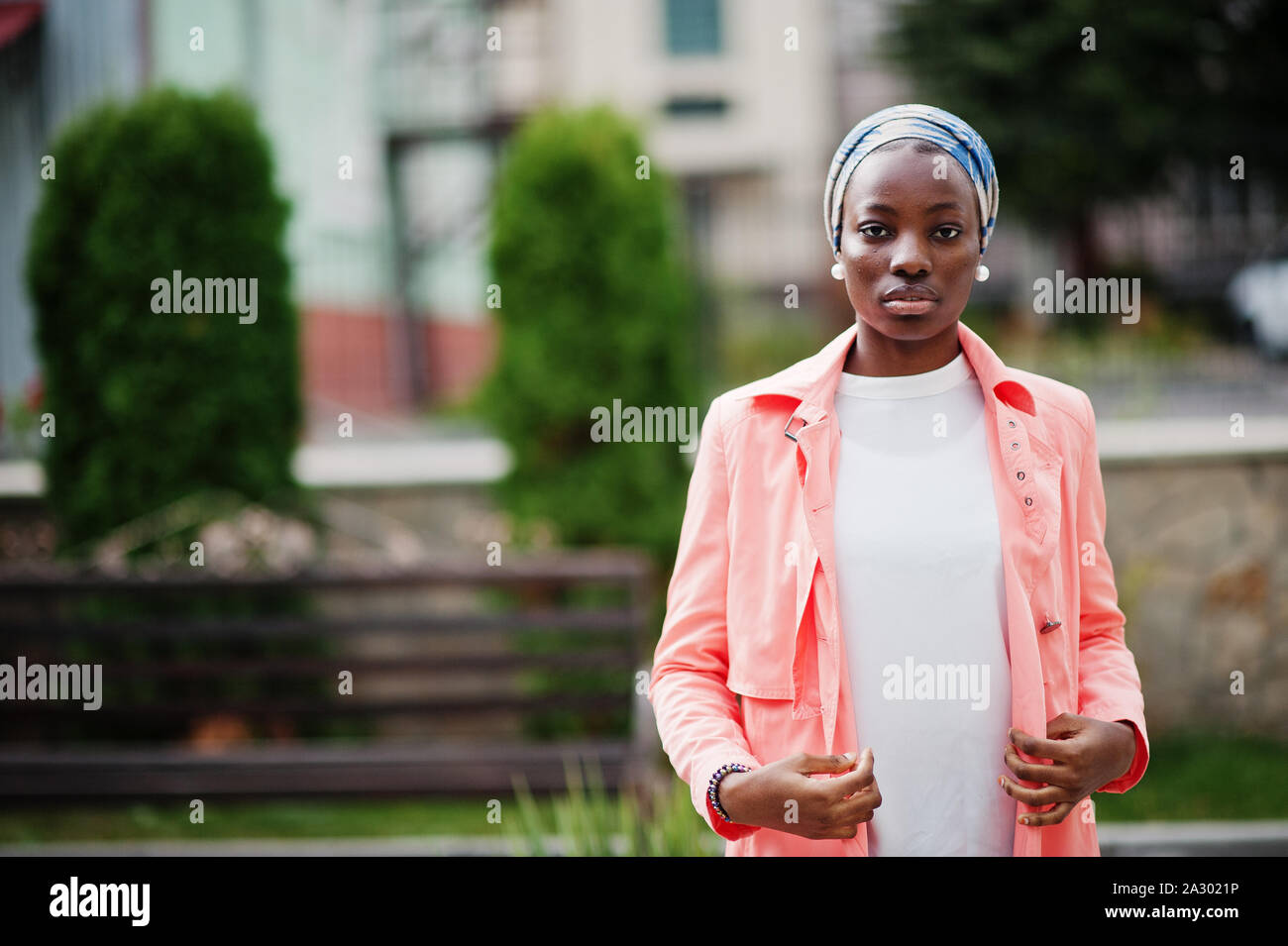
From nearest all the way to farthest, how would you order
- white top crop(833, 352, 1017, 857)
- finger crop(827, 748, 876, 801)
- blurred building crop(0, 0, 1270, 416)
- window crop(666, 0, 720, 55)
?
finger crop(827, 748, 876, 801)
white top crop(833, 352, 1017, 857)
blurred building crop(0, 0, 1270, 416)
window crop(666, 0, 720, 55)

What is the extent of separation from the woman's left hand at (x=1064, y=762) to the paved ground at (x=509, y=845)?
175cm

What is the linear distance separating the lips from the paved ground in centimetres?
208

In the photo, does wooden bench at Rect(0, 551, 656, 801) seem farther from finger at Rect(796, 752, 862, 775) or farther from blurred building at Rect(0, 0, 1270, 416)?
finger at Rect(796, 752, 862, 775)

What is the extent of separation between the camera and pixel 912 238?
1.46 meters

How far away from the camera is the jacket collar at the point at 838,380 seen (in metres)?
1.56

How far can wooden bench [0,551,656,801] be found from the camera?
4301mm

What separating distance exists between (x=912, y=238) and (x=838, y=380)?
233mm

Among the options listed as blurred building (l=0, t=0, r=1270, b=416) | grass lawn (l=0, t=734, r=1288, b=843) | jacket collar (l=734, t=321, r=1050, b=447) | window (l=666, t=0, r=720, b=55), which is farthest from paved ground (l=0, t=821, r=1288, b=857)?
window (l=666, t=0, r=720, b=55)

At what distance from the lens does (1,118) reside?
7.84 meters

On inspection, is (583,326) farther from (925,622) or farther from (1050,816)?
(1050,816)

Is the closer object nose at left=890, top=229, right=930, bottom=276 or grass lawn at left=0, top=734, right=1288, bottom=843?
nose at left=890, top=229, right=930, bottom=276

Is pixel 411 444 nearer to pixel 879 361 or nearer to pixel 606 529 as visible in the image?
pixel 606 529

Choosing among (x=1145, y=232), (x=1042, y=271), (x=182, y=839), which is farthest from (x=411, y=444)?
(x=1042, y=271)
